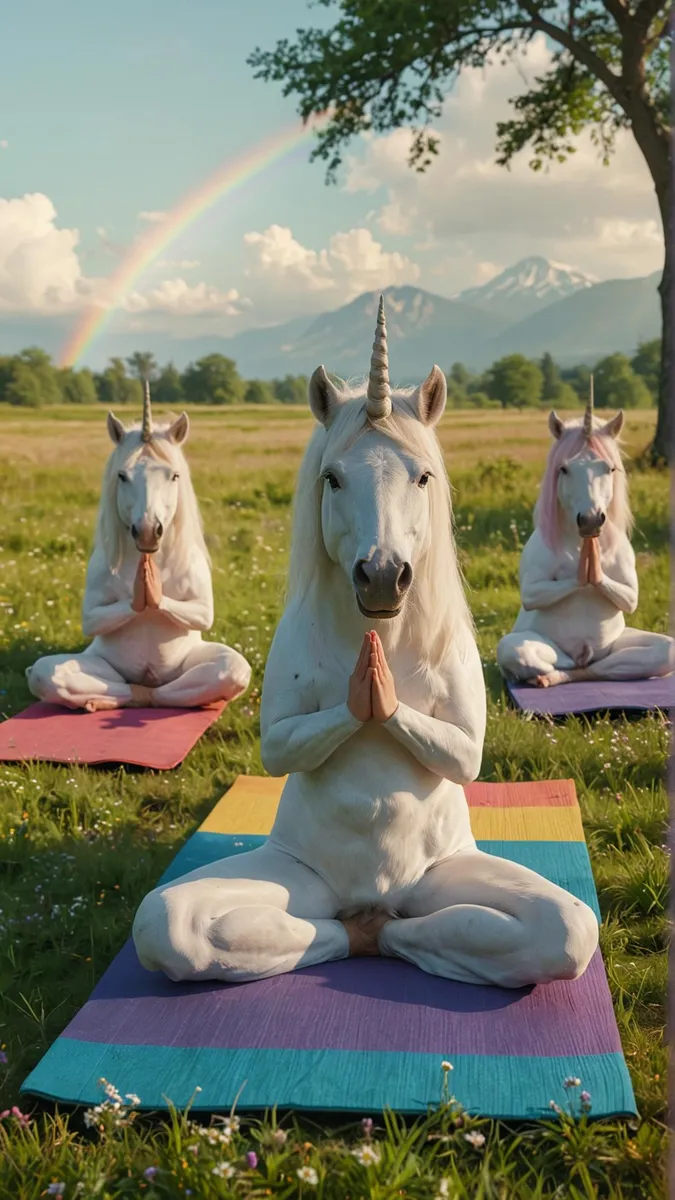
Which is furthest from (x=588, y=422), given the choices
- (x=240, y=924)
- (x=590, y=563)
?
(x=240, y=924)

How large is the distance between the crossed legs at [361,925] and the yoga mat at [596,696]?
A: 9.39 feet

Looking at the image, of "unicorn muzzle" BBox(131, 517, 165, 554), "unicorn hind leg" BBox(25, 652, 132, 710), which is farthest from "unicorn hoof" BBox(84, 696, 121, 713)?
"unicorn muzzle" BBox(131, 517, 165, 554)

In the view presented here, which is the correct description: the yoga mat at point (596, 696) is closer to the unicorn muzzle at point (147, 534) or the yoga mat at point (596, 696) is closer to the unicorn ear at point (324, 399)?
the unicorn muzzle at point (147, 534)

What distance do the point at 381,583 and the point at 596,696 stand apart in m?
3.91

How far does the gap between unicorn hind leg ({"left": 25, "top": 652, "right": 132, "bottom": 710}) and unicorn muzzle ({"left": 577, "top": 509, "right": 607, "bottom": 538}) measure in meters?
2.93

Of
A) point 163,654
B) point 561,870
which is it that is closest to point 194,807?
point 163,654

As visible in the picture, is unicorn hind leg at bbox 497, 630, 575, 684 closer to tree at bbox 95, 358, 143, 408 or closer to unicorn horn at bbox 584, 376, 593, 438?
unicorn horn at bbox 584, 376, 593, 438

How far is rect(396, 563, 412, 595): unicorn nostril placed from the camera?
107 inches

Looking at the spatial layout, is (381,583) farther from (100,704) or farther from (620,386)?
(620,386)

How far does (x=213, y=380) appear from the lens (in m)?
32.4

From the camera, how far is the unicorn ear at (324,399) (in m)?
3.08

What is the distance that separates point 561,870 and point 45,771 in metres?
2.76

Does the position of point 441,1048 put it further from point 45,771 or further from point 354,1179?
point 45,771

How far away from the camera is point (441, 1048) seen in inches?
112
